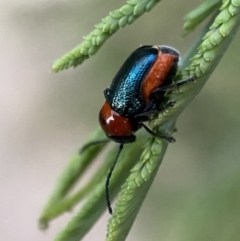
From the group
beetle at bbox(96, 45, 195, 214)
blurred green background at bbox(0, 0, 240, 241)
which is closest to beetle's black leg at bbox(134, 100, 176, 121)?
beetle at bbox(96, 45, 195, 214)

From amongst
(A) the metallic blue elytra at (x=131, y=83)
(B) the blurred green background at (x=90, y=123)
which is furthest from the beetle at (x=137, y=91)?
(B) the blurred green background at (x=90, y=123)

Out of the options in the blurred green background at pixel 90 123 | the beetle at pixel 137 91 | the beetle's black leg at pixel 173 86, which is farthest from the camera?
the blurred green background at pixel 90 123

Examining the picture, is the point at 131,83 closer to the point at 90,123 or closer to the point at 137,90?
the point at 137,90

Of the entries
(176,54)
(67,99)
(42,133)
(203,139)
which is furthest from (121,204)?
(42,133)

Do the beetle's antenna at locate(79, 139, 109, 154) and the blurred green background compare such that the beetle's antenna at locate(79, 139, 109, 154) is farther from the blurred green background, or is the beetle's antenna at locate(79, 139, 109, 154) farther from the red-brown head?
the blurred green background

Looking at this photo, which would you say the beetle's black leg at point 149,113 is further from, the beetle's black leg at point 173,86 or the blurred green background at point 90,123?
the blurred green background at point 90,123

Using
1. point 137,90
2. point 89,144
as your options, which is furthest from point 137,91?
point 89,144

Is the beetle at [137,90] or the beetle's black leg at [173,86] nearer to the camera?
the beetle's black leg at [173,86]
